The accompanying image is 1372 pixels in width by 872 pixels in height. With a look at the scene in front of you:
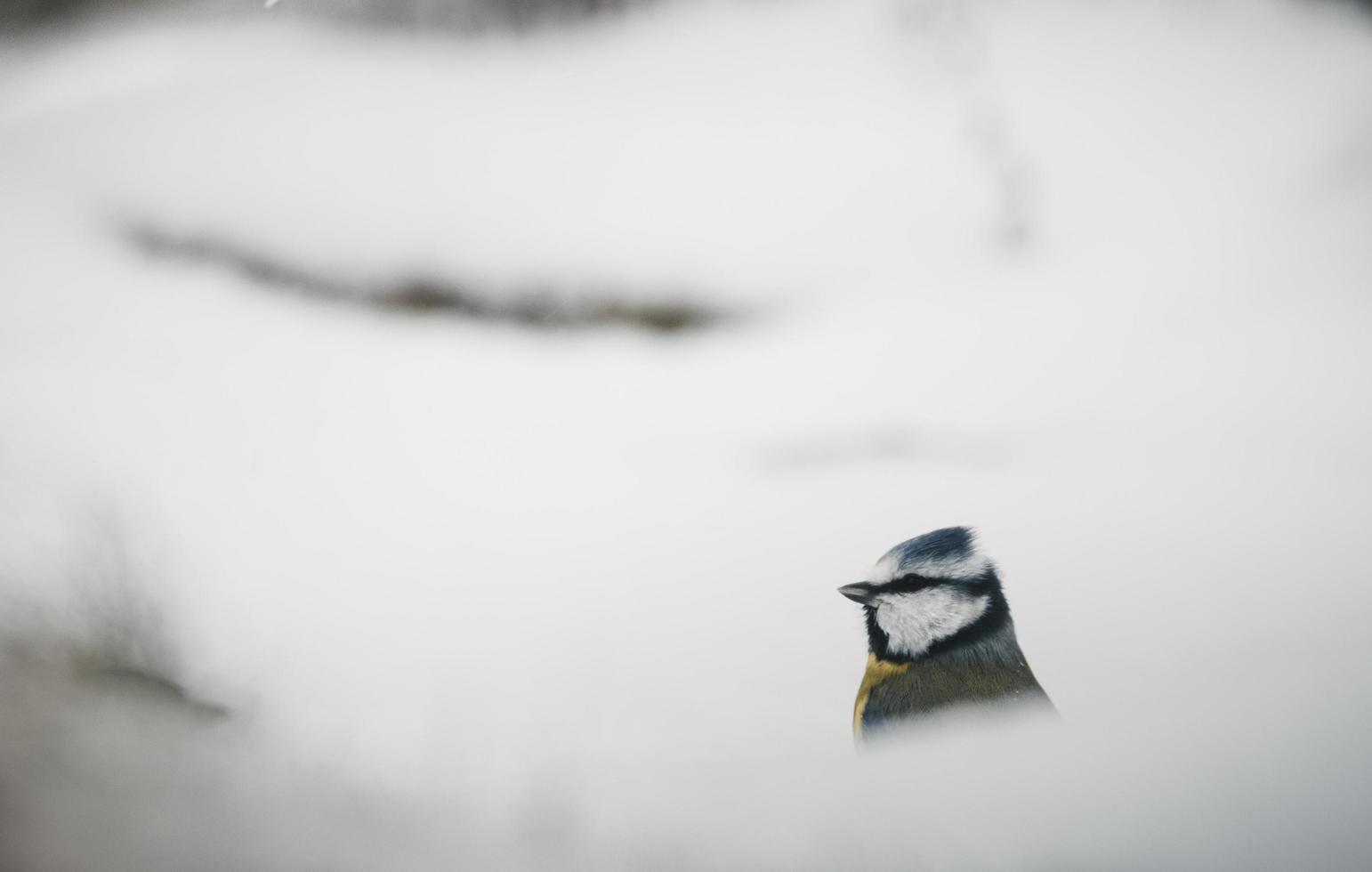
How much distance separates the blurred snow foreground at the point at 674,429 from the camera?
276mm

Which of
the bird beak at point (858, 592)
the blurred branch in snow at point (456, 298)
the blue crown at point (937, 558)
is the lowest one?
the bird beak at point (858, 592)

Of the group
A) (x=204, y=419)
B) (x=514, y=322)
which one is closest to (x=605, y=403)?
(x=514, y=322)

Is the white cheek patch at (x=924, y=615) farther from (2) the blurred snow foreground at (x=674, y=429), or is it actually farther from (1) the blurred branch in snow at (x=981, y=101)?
(1) the blurred branch in snow at (x=981, y=101)

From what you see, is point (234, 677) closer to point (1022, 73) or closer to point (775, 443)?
point (775, 443)

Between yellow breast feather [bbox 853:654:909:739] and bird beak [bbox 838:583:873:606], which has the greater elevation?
bird beak [bbox 838:583:873:606]

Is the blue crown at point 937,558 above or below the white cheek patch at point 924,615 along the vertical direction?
above

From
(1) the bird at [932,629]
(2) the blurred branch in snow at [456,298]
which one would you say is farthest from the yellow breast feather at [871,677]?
(2) the blurred branch in snow at [456,298]

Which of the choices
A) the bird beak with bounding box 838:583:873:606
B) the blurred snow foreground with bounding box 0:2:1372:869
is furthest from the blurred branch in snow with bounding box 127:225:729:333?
the bird beak with bounding box 838:583:873:606

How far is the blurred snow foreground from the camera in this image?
0.28 m

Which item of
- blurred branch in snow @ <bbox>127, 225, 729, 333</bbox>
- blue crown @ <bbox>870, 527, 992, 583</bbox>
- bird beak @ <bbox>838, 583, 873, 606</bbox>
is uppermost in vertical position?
blurred branch in snow @ <bbox>127, 225, 729, 333</bbox>

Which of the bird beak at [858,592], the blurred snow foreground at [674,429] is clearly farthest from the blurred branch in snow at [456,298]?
the bird beak at [858,592]

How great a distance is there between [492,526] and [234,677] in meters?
0.12

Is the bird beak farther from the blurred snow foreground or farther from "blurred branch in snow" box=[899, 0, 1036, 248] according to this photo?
"blurred branch in snow" box=[899, 0, 1036, 248]

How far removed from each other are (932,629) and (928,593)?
0.05 metres
